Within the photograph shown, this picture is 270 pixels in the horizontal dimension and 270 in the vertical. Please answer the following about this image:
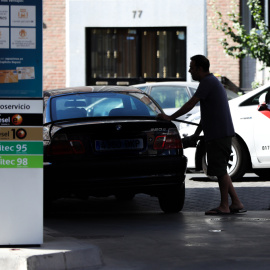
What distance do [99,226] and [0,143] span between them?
241 cm

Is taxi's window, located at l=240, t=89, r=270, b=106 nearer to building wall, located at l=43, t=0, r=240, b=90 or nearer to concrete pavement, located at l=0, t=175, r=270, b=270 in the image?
concrete pavement, located at l=0, t=175, r=270, b=270

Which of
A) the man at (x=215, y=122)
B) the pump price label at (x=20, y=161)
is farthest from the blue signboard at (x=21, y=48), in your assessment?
the man at (x=215, y=122)

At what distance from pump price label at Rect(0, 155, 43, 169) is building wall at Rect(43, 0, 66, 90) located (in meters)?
19.2

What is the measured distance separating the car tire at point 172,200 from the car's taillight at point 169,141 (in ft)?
1.73

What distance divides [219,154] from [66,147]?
1836 mm

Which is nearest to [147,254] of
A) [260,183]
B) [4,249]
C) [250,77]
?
[4,249]

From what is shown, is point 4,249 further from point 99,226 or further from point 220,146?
point 220,146

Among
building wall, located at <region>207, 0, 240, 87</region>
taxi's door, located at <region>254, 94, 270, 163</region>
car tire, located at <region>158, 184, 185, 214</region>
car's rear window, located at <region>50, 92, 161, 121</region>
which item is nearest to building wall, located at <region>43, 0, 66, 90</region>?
building wall, located at <region>207, 0, 240, 87</region>

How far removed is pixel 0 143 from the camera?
7.43 meters

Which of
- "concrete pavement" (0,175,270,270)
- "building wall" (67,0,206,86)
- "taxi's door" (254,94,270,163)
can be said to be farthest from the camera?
"building wall" (67,0,206,86)

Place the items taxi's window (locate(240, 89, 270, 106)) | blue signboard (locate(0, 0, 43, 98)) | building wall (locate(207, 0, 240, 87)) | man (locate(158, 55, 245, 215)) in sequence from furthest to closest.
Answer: building wall (locate(207, 0, 240, 87)) < taxi's window (locate(240, 89, 270, 106)) < man (locate(158, 55, 245, 215)) < blue signboard (locate(0, 0, 43, 98))

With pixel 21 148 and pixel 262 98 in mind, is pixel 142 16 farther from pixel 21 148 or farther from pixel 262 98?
pixel 21 148

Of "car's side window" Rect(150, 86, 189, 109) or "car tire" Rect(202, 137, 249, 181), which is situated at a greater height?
"car's side window" Rect(150, 86, 189, 109)

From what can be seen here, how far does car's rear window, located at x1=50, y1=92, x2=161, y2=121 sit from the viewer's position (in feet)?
34.2
